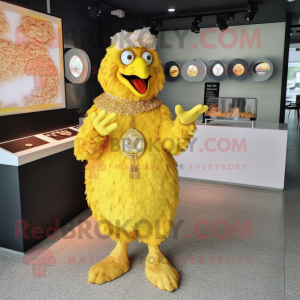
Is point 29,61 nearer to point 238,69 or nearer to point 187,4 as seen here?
point 187,4

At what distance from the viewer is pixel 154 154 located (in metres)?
1.68

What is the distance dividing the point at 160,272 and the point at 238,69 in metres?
4.63

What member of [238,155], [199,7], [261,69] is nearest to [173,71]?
[199,7]

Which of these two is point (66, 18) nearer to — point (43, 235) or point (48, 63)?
point (48, 63)

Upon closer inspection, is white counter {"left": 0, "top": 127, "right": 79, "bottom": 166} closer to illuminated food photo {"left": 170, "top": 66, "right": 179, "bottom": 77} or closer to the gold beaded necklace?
the gold beaded necklace

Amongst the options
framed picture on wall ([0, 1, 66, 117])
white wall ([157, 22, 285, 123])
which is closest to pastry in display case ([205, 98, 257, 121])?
framed picture on wall ([0, 1, 66, 117])

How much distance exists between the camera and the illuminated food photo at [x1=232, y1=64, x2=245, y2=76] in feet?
18.0

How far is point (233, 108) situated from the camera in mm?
3754

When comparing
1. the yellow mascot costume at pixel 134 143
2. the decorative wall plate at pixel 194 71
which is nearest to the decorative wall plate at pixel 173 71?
the decorative wall plate at pixel 194 71

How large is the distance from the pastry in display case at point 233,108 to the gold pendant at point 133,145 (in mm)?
2395

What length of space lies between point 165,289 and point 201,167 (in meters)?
2.24

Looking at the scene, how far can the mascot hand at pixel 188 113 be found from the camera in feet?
4.86

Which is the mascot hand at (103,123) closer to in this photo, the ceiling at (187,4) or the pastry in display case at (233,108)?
the pastry in display case at (233,108)

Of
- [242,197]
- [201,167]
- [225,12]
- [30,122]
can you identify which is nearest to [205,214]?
[242,197]
